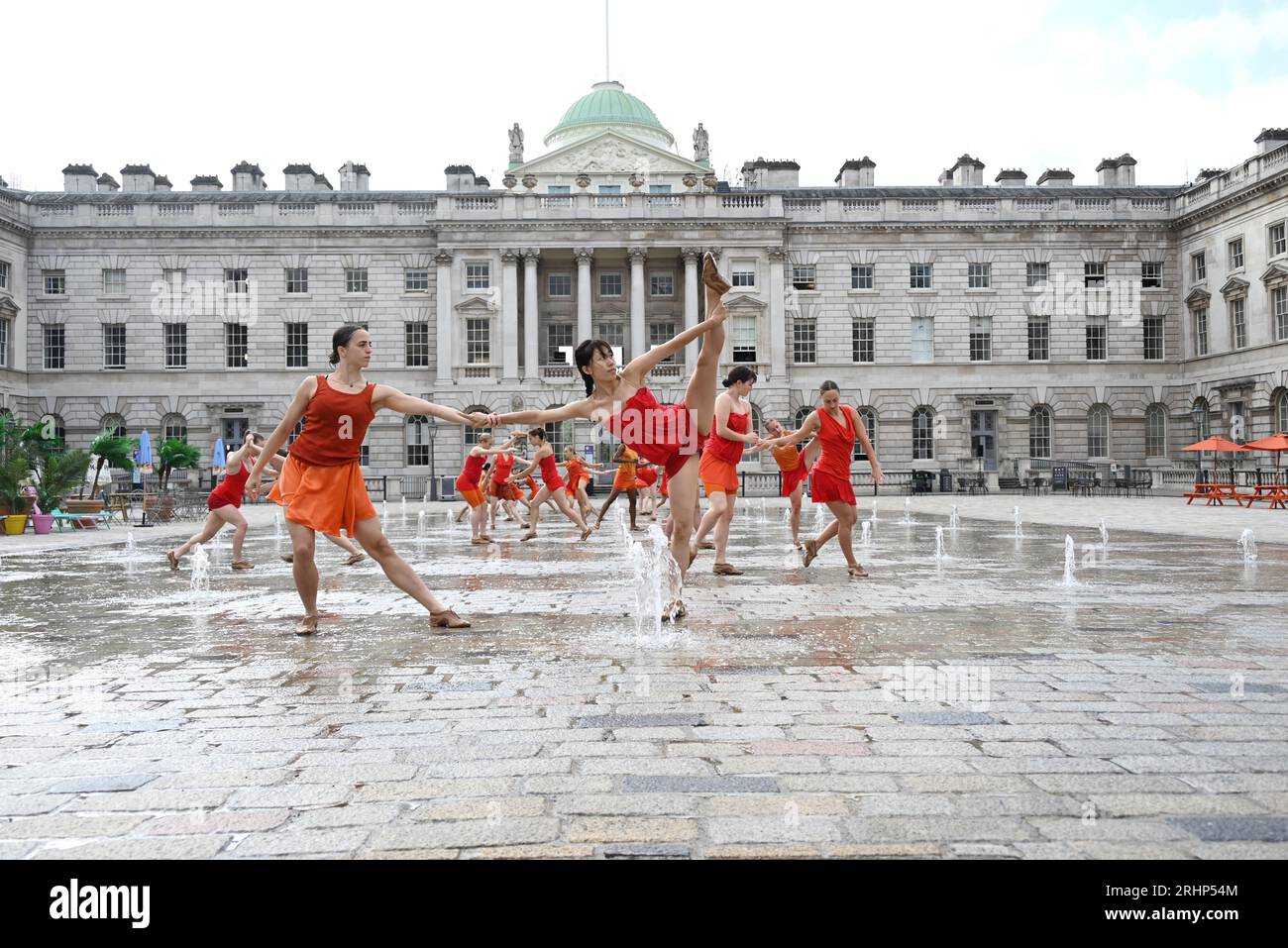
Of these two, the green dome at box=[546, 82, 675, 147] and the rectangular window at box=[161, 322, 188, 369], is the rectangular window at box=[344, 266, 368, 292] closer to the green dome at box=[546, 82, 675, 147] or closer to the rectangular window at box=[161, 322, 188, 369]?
the rectangular window at box=[161, 322, 188, 369]

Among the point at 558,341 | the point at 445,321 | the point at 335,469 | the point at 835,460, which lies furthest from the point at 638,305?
the point at 335,469

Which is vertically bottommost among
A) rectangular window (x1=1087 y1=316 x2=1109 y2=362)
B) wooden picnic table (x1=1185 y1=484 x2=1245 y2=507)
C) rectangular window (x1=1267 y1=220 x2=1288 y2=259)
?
wooden picnic table (x1=1185 y1=484 x2=1245 y2=507)

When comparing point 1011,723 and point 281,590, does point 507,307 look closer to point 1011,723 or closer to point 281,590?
point 281,590

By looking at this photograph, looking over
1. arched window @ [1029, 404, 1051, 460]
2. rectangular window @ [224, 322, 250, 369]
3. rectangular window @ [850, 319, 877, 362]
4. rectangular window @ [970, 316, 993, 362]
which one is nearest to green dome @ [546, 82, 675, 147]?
rectangular window @ [850, 319, 877, 362]

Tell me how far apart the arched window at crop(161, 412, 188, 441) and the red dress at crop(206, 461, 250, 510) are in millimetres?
41426

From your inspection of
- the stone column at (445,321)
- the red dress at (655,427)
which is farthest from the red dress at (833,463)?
the stone column at (445,321)

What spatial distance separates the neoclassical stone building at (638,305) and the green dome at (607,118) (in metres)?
9.29

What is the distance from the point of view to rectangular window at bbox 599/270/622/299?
2039 inches

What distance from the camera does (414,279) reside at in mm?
49906

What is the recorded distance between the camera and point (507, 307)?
4897cm

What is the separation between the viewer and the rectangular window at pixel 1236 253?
44281 mm

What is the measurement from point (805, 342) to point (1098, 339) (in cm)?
1504

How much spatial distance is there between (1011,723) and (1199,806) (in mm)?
1053

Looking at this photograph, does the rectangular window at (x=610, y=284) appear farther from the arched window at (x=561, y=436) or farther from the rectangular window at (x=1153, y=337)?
Result: the rectangular window at (x=1153, y=337)
